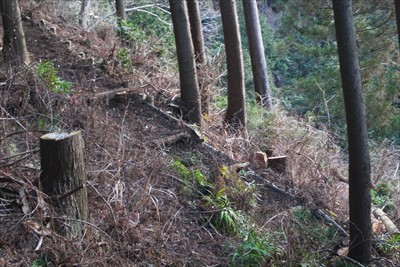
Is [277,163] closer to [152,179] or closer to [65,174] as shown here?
[152,179]

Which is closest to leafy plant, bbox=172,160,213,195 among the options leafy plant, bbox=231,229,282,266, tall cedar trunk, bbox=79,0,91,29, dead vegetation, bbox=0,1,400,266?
dead vegetation, bbox=0,1,400,266

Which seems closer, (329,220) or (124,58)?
(329,220)

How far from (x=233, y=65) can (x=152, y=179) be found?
517 centimetres

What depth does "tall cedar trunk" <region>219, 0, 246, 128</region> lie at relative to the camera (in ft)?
40.1

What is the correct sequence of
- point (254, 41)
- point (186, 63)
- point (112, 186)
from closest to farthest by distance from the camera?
point (112, 186) < point (186, 63) < point (254, 41)

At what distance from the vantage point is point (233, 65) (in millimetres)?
12547

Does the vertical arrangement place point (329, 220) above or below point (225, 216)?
below

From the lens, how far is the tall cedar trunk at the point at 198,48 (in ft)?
42.2

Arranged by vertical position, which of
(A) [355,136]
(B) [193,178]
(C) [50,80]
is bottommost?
(B) [193,178]

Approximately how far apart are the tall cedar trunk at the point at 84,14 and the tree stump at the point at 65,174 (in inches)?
455

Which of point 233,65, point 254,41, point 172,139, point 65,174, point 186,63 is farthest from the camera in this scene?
point 254,41

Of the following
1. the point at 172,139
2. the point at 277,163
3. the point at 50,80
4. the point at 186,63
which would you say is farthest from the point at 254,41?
the point at 50,80

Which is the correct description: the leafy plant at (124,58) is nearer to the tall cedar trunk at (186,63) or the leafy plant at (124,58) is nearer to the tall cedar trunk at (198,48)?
the tall cedar trunk at (198,48)

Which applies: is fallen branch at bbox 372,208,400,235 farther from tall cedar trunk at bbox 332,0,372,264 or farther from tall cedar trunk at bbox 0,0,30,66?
tall cedar trunk at bbox 0,0,30,66
